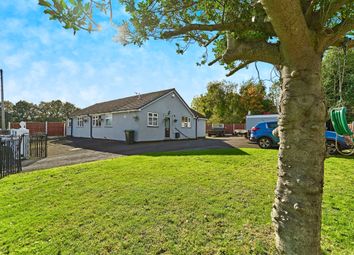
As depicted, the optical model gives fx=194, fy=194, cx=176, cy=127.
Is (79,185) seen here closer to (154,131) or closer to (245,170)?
(245,170)

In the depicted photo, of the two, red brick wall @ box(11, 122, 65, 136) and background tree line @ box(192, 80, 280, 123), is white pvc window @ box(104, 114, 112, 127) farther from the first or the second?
background tree line @ box(192, 80, 280, 123)

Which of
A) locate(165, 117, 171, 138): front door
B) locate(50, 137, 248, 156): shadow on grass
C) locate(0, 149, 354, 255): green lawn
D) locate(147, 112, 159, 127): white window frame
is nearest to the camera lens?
locate(0, 149, 354, 255): green lawn

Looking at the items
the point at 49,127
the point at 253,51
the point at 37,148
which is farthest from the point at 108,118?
the point at 253,51

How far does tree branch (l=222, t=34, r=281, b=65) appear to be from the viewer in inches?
79.9

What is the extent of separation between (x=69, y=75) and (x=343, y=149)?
48.1 feet

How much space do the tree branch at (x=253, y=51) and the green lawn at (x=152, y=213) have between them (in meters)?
2.34

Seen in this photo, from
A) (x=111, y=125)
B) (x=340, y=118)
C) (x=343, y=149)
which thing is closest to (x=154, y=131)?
(x=111, y=125)

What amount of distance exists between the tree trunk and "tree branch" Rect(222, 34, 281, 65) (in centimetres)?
25

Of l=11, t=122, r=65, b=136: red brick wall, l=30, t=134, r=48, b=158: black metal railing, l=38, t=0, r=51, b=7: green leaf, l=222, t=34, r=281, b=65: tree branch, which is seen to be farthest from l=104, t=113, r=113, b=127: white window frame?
l=38, t=0, r=51, b=7: green leaf

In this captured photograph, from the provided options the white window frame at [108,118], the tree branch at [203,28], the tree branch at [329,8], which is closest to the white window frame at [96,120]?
the white window frame at [108,118]

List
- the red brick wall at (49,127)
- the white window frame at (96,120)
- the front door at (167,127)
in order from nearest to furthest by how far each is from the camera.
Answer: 1. the front door at (167,127)
2. the white window frame at (96,120)
3. the red brick wall at (49,127)

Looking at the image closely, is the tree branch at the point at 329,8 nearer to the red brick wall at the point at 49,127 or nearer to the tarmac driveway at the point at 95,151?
the tarmac driveway at the point at 95,151

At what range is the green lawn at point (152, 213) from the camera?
2619mm

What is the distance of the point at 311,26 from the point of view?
1870 millimetres
